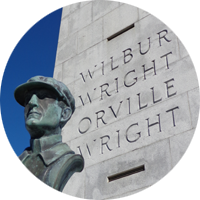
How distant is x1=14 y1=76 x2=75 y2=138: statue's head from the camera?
4.21 metres

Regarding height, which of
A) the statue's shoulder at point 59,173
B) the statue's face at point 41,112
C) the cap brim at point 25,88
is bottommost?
the statue's shoulder at point 59,173

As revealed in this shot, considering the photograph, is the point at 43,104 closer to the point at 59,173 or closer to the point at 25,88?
the point at 25,88

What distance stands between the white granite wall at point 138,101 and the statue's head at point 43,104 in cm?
273

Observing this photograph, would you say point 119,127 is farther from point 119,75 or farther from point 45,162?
point 45,162

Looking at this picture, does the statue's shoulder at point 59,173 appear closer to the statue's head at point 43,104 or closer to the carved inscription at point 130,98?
the statue's head at point 43,104

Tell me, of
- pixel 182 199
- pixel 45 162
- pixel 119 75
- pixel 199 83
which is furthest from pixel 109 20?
pixel 45 162

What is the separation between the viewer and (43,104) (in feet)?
14.1

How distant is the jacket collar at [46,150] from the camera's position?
13.4 feet

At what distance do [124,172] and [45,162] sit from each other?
3292mm

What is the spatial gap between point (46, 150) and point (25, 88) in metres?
0.78

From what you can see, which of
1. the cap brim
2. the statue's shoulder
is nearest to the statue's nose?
the cap brim

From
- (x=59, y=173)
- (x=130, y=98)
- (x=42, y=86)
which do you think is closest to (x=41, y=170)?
(x=59, y=173)

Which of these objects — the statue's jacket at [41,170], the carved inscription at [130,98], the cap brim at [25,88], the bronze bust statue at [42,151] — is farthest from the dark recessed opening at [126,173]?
the cap brim at [25,88]

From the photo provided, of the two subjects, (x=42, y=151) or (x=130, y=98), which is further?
(x=130, y=98)
